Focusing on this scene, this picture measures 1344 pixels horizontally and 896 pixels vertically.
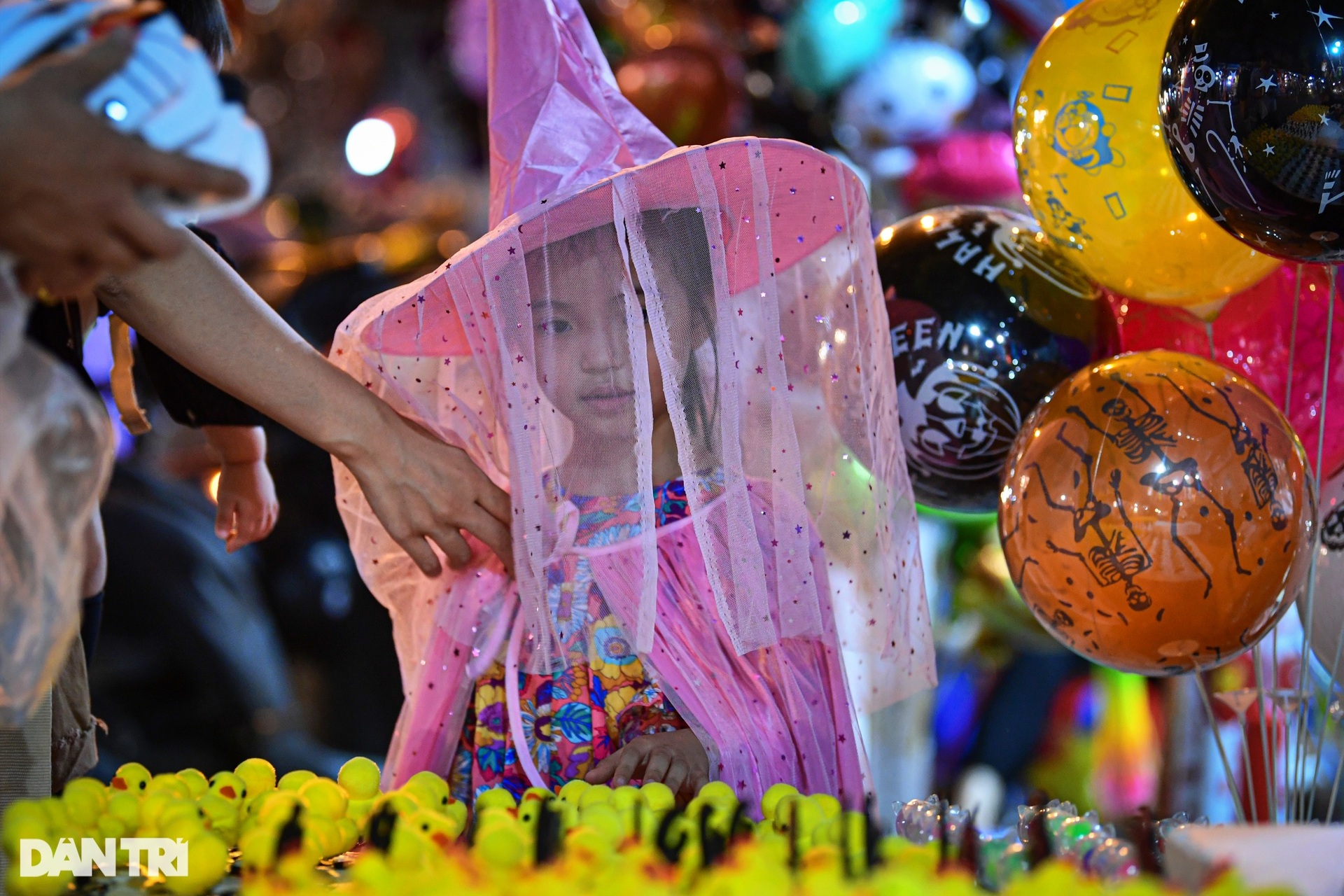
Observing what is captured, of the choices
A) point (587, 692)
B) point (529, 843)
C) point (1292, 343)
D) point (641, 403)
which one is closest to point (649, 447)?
point (641, 403)

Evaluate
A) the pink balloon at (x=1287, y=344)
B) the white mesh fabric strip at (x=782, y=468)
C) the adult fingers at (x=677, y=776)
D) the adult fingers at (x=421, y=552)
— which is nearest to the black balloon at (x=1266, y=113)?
the pink balloon at (x=1287, y=344)

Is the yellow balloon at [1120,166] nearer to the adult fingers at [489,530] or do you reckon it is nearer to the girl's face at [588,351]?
the girl's face at [588,351]

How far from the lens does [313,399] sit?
4.09ft

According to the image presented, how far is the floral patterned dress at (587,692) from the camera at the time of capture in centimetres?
133

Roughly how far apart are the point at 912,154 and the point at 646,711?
7.36ft

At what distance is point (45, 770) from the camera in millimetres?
1129

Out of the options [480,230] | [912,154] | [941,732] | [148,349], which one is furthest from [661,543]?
[480,230]

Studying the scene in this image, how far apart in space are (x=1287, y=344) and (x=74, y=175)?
1.35m

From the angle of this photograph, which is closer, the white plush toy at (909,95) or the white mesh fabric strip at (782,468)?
the white mesh fabric strip at (782,468)

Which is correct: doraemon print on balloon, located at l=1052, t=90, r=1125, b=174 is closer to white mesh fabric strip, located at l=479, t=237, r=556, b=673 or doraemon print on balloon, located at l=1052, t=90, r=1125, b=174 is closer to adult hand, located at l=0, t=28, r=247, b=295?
white mesh fabric strip, located at l=479, t=237, r=556, b=673

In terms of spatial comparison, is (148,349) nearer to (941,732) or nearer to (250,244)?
(941,732)

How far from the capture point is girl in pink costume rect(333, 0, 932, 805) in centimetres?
125

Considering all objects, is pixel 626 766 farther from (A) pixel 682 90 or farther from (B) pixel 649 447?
(A) pixel 682 90

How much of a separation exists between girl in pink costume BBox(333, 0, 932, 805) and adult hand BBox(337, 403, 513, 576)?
0.07 m
